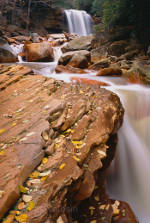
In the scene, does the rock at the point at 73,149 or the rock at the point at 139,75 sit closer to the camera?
the rock at the point at 73,149

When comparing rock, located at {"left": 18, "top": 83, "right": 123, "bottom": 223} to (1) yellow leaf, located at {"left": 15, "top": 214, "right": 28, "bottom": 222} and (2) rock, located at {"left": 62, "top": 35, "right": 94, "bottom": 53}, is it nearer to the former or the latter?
(1) yellow leaf, located at {"left": 15, "top": 214, "right": 28, "bottom": 222}

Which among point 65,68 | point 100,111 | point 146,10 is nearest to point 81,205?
point 100,111

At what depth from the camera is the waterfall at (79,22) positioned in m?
20.6

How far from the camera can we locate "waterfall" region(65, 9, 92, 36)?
2059 centimetres

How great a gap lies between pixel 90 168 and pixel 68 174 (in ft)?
1.30

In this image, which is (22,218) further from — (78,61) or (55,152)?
(78,61)

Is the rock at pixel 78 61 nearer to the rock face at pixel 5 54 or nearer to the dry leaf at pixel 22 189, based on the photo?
the rock face at pixel 5 54

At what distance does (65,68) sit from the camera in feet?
24.3

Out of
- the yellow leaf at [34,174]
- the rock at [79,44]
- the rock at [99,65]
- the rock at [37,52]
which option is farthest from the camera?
the rock at [79,44]

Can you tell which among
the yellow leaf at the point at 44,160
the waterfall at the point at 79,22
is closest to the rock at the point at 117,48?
the yellow leaf at the point at 44,160

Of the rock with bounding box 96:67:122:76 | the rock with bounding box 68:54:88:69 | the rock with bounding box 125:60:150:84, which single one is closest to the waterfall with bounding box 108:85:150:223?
the rock with bounding box 125:60:150:84

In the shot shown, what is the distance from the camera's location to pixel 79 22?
20984 millimetres

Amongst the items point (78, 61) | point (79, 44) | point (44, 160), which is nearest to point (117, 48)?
point (79, 44)

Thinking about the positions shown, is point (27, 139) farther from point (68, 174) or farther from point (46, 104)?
point (46, 104)
